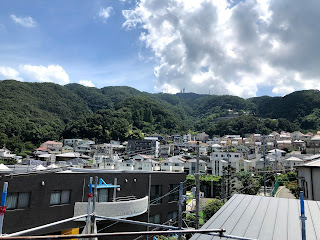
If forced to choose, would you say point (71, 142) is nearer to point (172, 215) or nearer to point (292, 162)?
point (292, 162)

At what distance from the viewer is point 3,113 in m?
84.4

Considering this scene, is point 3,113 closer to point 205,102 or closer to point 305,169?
point 305,169

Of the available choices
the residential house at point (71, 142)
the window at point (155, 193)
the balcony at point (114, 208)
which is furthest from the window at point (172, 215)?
the residential house at point (71, 142)

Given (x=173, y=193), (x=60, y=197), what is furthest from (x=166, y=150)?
(x=60, y=197)

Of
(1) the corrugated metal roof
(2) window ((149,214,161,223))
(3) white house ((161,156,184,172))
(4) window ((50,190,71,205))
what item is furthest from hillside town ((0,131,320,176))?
(1) the corrugated metal roof

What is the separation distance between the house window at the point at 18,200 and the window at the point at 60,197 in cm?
141

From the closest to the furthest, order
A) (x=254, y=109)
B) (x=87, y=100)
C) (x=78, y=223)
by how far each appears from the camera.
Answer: (x=78, y=223), (x=87, y=100), (x=254, y=109)

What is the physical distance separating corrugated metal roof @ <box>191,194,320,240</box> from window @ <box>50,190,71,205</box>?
12.2 meters

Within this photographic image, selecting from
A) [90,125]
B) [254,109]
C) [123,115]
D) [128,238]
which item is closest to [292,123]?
[254,109]

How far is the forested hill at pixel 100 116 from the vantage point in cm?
8597

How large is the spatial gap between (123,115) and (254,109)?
97930 millimetres

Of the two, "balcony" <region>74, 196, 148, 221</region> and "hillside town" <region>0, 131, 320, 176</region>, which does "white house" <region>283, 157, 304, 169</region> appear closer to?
"hillside town" <region>0, 131, 320, 176</region>

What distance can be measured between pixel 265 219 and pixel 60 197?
13.6 metres

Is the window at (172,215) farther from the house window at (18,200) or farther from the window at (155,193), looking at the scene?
the house window at (18,200)
